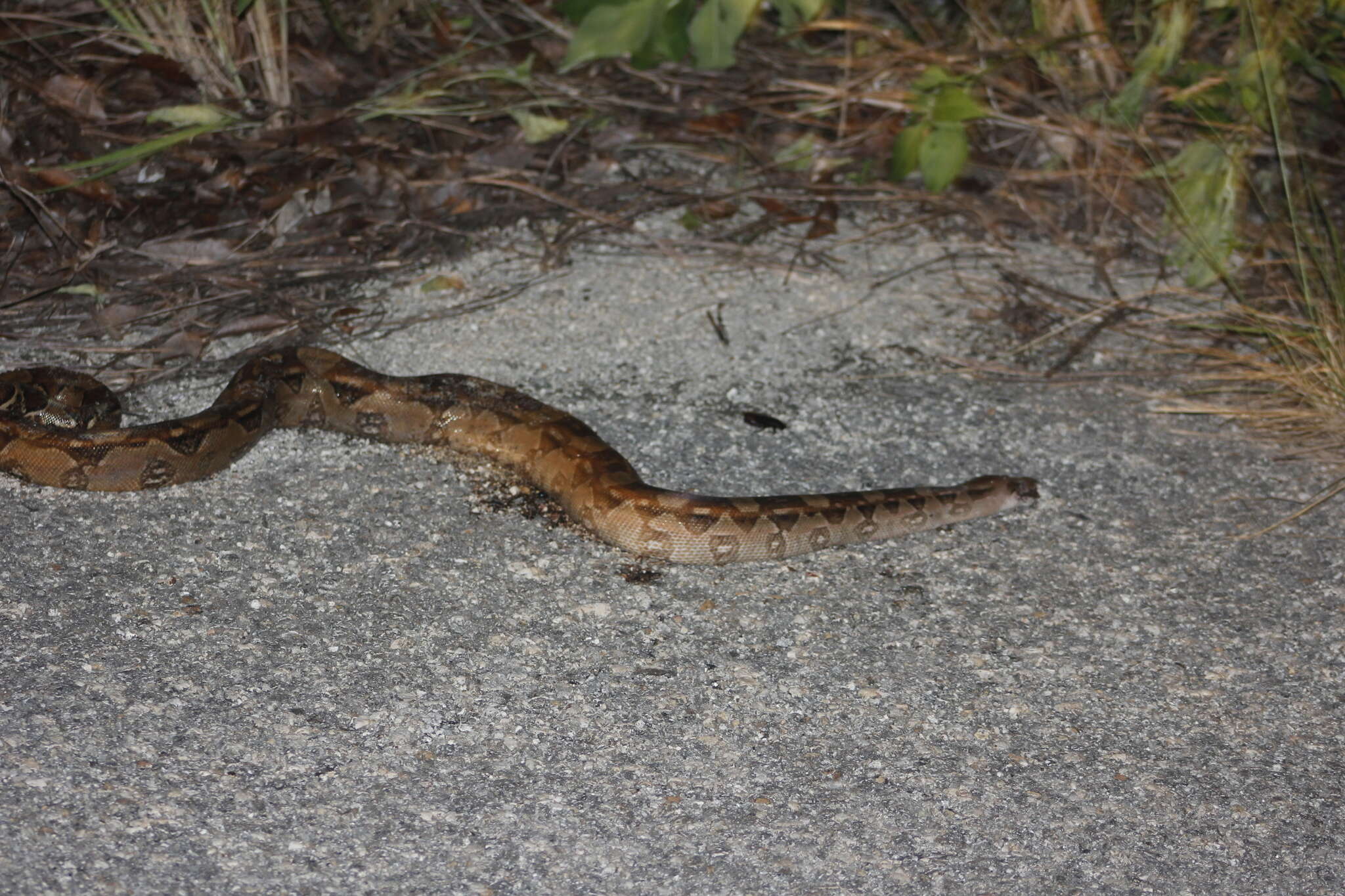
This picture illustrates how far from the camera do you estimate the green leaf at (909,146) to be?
7297 mm

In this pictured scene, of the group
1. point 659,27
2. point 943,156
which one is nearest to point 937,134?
point 943,156

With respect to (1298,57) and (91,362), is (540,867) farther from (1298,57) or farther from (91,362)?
(1298,57)

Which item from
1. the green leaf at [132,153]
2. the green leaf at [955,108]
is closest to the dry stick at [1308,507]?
the green leaf at [955,108]

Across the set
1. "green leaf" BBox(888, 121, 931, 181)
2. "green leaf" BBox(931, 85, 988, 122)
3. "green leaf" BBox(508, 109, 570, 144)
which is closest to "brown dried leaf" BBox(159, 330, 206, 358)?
"green leaf" BBox(508, 109, 570, 144)

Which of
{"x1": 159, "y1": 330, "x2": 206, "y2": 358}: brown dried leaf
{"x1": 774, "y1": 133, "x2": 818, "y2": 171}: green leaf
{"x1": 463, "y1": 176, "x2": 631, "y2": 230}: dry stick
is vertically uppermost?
{"x1": 774, "y1": 133, "x2": 818, "y2": 171}: green leaf

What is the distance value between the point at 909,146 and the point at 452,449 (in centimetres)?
335

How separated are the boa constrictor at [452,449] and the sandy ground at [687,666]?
10cm

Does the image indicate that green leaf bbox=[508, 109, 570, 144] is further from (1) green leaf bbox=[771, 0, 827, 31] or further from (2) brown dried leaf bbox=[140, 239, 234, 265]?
(2) brown dried leaf bbox=[140, 239, 234, 265]

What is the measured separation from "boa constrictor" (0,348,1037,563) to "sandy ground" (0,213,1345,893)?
99 millimetres

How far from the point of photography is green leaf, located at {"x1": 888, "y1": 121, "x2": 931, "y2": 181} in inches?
287

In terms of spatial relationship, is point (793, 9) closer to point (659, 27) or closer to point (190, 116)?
point (659, 27)

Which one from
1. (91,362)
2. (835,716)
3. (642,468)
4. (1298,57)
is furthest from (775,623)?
(1298,57)

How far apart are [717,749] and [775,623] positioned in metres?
0.77

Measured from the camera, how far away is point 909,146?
7.30 m
